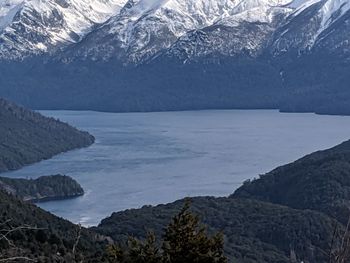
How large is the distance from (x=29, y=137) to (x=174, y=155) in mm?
27172

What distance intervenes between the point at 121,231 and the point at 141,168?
49.3 metres

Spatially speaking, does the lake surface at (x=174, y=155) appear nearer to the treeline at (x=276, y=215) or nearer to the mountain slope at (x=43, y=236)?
the treeline at (x=276, y=215)

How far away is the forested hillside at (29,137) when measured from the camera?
4793 inches

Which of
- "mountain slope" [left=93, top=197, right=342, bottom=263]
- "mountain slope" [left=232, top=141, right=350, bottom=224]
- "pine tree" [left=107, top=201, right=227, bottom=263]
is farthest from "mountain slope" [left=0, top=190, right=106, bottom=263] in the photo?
"mountain slope" [left=232, top=141, right=350, bottom=224]

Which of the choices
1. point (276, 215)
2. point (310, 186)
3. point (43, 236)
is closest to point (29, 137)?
point (310, 186)

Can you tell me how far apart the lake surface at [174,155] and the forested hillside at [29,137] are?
2.92m

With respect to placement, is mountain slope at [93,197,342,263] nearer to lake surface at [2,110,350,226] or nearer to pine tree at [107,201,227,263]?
lake surface at [2,110,350,226]

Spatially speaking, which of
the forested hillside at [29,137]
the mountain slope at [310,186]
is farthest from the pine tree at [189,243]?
the forested hillside at [29,137]

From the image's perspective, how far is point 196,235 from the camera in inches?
424

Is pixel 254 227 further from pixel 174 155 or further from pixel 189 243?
pixel 174 155

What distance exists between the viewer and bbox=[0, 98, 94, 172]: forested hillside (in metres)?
122

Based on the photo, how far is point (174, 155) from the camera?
118 metres

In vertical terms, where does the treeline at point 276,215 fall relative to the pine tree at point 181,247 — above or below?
below

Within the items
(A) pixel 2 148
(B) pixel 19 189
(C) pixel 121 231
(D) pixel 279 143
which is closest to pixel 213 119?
(D) pixel 279 143
